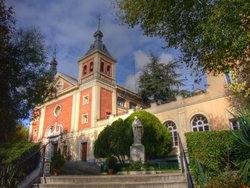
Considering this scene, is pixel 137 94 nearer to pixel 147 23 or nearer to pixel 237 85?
pixel 237 85

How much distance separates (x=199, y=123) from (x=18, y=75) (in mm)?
14346

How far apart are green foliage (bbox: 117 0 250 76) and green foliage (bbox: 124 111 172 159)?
31.4 ft

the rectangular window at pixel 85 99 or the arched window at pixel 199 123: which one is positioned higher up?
the rectangular window at pixel 85 99

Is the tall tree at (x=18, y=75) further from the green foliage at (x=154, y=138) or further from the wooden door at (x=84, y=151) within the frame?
the wooden door at (x=84, y=151)

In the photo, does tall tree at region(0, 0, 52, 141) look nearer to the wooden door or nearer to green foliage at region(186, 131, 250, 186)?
green foliage at region(186, 131, 250, 186)

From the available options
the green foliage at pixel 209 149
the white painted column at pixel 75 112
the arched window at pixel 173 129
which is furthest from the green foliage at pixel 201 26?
the white painted column at pixel 75 112

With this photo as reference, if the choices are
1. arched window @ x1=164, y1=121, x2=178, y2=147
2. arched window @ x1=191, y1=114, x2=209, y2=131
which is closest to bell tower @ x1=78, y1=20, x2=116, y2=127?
arched window @ x1=164, y1=121, x2=178, y2=147

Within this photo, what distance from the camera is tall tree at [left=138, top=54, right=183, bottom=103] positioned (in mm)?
29500

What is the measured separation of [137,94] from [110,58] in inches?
247

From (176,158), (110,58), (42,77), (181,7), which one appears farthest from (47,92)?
(110,58)

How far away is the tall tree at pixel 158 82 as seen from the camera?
96.8 feet

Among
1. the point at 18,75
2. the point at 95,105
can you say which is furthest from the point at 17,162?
the point at 95,105

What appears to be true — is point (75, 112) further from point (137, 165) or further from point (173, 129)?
point (137, 165)

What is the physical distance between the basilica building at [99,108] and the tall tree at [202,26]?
974 cm
